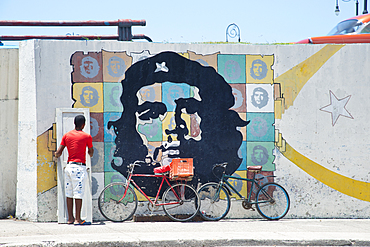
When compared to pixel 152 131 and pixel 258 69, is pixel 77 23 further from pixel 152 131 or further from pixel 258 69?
pixel 258 69

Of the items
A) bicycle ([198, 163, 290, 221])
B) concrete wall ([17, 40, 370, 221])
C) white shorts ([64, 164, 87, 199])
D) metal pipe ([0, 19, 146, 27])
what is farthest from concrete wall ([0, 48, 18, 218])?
bicycle ([198, 163, 290, 221])

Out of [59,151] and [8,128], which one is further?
[8,128]

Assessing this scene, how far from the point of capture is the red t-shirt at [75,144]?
735 centimetres

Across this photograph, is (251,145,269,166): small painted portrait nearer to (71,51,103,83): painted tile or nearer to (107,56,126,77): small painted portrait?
(107,56,126,77): small painted portrait

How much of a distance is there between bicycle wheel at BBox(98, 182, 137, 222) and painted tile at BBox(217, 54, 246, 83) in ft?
10.5

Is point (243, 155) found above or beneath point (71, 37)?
beneath

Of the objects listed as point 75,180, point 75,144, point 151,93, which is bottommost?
point 75,180

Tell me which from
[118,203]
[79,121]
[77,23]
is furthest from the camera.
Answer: [77,23]

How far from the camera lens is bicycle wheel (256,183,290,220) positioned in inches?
327

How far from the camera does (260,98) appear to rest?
8.50m

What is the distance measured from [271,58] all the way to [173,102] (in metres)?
2.39

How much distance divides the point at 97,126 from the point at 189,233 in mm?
3010

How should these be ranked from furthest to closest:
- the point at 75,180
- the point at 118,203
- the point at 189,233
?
the point at 118,203
the point at 75,180
the point at 189,233

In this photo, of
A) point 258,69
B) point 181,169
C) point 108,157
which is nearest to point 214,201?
point 181,169
